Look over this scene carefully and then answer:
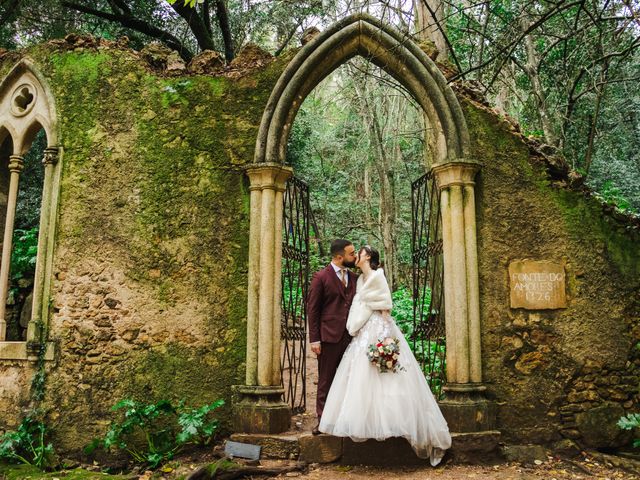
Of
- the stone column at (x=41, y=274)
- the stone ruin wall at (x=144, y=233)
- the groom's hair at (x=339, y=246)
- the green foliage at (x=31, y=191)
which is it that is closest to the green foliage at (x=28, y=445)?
the stone ruin wall at (x=144, y=233)

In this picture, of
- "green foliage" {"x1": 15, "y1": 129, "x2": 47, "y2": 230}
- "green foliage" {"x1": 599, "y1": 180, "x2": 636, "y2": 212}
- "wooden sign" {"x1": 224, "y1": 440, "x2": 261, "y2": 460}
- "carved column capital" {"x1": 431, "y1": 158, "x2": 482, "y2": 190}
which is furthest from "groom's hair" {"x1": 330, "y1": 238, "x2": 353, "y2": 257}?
"green foliage" {"x1": 15, "y1": 129, "x2": 47, "y2": 230}

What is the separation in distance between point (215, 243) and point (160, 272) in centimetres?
60

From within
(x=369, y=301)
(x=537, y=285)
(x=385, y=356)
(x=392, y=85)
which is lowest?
(x=385, y=356)

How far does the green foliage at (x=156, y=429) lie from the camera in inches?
181

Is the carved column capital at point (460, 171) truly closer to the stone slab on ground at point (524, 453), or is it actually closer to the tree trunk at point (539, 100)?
the stone slab on ground at point (524, 453)

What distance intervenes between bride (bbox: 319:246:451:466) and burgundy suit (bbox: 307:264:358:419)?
15 cm

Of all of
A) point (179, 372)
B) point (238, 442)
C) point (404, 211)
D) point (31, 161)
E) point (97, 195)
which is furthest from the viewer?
point (404, 211)

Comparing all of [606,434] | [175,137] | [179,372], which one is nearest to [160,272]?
[179,372]

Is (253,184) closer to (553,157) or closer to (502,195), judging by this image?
(502,195)

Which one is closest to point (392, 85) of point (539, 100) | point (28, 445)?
point (539, 100)

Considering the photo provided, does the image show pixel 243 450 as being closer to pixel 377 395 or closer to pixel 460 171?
pixel 377 395

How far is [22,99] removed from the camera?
592 centimetres

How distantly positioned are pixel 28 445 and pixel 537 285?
495 centimetres

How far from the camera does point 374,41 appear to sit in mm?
5438
